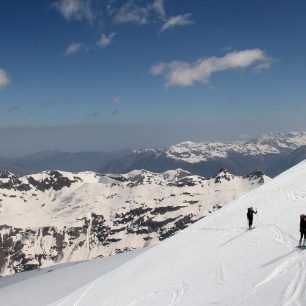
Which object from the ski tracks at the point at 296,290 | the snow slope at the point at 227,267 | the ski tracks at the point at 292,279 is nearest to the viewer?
the ski tracks at the point at 296,290

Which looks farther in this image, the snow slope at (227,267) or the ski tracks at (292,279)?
the snow slope at (227,267)

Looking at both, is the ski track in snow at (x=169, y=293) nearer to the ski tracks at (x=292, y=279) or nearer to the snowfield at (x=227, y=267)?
the snowfield at (x=227, y=267)

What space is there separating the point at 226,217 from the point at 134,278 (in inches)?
567

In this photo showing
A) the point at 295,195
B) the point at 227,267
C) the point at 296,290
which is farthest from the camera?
the point at 295,195

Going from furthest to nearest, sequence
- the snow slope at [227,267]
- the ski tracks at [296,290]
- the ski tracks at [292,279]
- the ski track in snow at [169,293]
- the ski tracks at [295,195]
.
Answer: the ski tracks at [295,195] < the ski track in snow at [169,293] < the snow slope at [227,267] < the ski tracks at [292,279] < the ski tracks at [296,290]

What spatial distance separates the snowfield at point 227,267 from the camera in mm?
22453

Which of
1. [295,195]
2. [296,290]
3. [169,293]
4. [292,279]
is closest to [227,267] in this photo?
[169,293]

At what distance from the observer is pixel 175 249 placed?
4088cm

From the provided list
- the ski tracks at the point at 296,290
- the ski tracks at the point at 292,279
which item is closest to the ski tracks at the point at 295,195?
the ski tracks at the point at 292,279

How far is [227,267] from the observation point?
28.0 meters

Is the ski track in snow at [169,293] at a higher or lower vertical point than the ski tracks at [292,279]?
lower

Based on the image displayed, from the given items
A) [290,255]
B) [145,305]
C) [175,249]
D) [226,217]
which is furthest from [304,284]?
[226,217]

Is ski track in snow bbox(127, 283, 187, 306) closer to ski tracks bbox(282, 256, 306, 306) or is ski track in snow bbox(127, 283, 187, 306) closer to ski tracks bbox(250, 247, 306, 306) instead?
ski tracks bbox(250, 247, 306, 306)

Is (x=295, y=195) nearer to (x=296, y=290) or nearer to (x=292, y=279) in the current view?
(x=292, y=279)
